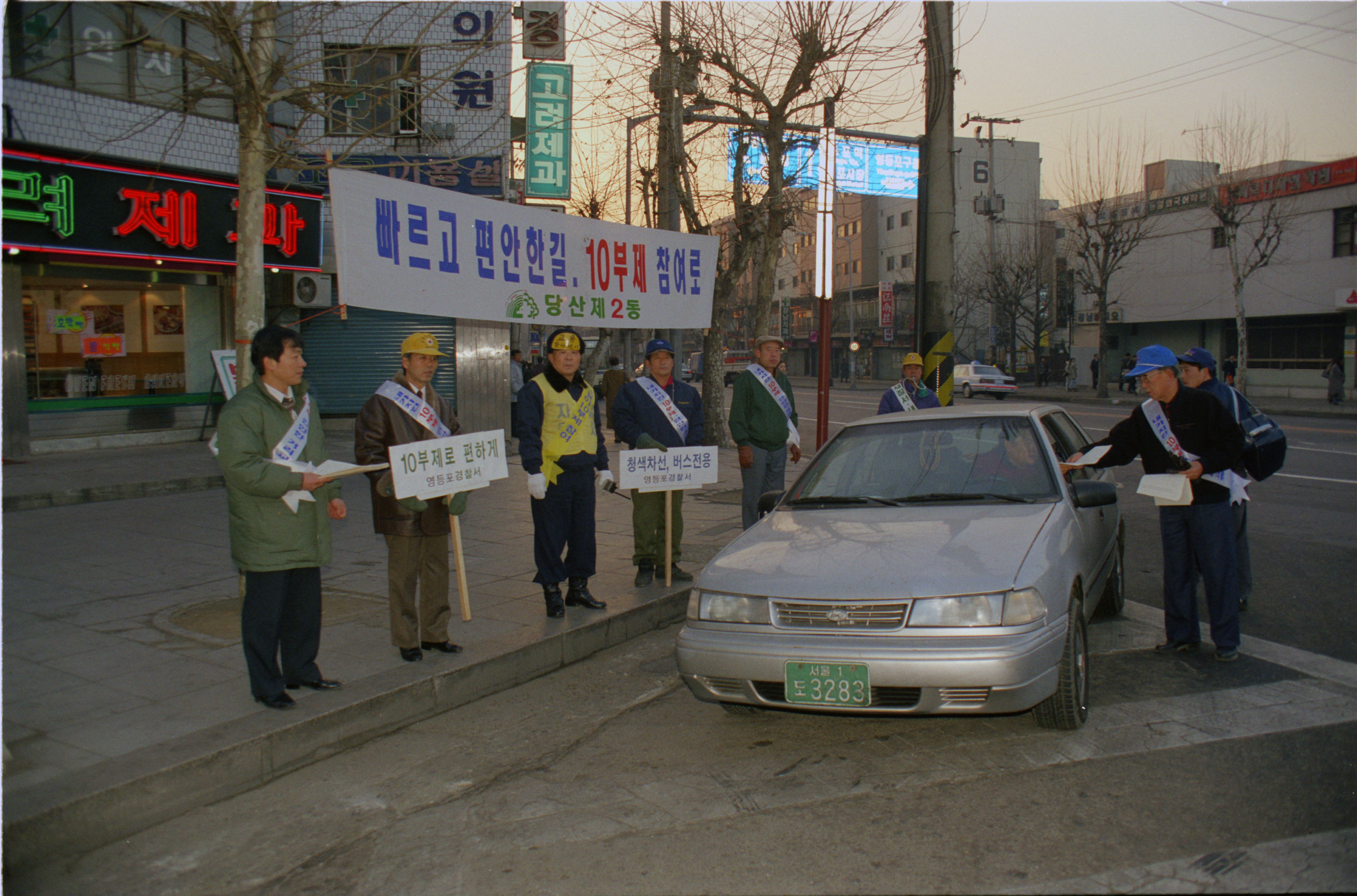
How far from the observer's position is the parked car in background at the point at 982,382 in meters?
40.6

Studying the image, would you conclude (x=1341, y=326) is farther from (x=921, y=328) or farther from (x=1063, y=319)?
(x=921, y=328)

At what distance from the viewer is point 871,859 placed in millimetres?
3154

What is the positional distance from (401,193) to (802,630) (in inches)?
138

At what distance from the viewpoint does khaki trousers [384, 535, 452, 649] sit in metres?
5.10

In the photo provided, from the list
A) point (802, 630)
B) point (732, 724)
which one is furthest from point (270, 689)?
point (802, 630)

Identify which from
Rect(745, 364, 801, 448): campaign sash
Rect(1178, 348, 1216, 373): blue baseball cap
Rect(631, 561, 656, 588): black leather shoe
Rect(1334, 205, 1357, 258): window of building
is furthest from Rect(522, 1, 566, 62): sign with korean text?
Rect(1334, 205, 1357, 258): window of building

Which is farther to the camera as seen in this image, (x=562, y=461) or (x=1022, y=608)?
(x=562, y=461)

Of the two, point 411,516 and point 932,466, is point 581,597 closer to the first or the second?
point 411,516

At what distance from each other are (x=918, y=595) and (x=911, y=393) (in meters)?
6.43

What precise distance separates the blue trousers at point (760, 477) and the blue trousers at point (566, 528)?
1.59 m

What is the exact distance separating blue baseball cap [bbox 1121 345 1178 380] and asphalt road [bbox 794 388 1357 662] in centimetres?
86

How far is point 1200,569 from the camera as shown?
5.40m

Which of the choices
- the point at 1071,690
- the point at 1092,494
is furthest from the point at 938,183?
the point at 1071,690

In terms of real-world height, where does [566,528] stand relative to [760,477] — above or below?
below
